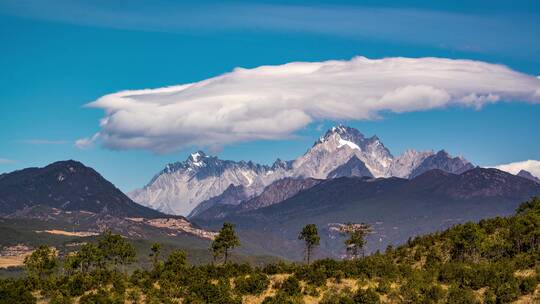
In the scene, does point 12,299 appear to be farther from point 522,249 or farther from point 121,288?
point 522,249

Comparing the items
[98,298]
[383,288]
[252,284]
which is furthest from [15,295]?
[383,288]

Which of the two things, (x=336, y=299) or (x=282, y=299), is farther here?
(x=282, y=299)

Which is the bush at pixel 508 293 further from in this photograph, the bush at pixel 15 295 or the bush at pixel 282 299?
the bush at pixel 15 295

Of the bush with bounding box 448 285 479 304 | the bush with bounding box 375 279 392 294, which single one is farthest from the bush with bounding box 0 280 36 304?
the bush with bounding box 448 285 479 304

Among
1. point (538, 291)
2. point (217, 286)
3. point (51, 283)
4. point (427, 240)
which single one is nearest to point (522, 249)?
point (427, 240)

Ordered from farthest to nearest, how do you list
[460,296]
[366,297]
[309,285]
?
[309,285] < [366,297] < [460,296]

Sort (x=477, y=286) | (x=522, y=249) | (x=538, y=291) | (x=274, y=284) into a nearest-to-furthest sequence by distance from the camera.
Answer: (x=538, y=291)
(x=477, y=286)
(x=274, y=284)
(x=522, y=249)

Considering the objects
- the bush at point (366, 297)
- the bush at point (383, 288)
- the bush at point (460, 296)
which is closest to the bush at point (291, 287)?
the bush at point (366, 297)

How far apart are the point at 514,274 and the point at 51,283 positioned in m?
92.4

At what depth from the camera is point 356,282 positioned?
474 feet

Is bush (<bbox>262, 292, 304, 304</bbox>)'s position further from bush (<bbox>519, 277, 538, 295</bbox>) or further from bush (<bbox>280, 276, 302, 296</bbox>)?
bush (<bbox>519, 277, 538, 295</bbox>)

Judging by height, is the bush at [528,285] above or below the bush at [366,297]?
above

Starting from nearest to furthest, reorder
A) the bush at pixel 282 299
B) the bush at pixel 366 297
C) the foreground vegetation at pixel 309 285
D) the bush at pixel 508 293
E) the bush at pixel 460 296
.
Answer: the bush at pixel 508 293 < the bush at pixel 460 296 < the bush at pixel 366 297 < the bush at pixel 282 299 < the foreground vegetation at pixel 309 285

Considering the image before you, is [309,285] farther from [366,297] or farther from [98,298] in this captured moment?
[98,298]
